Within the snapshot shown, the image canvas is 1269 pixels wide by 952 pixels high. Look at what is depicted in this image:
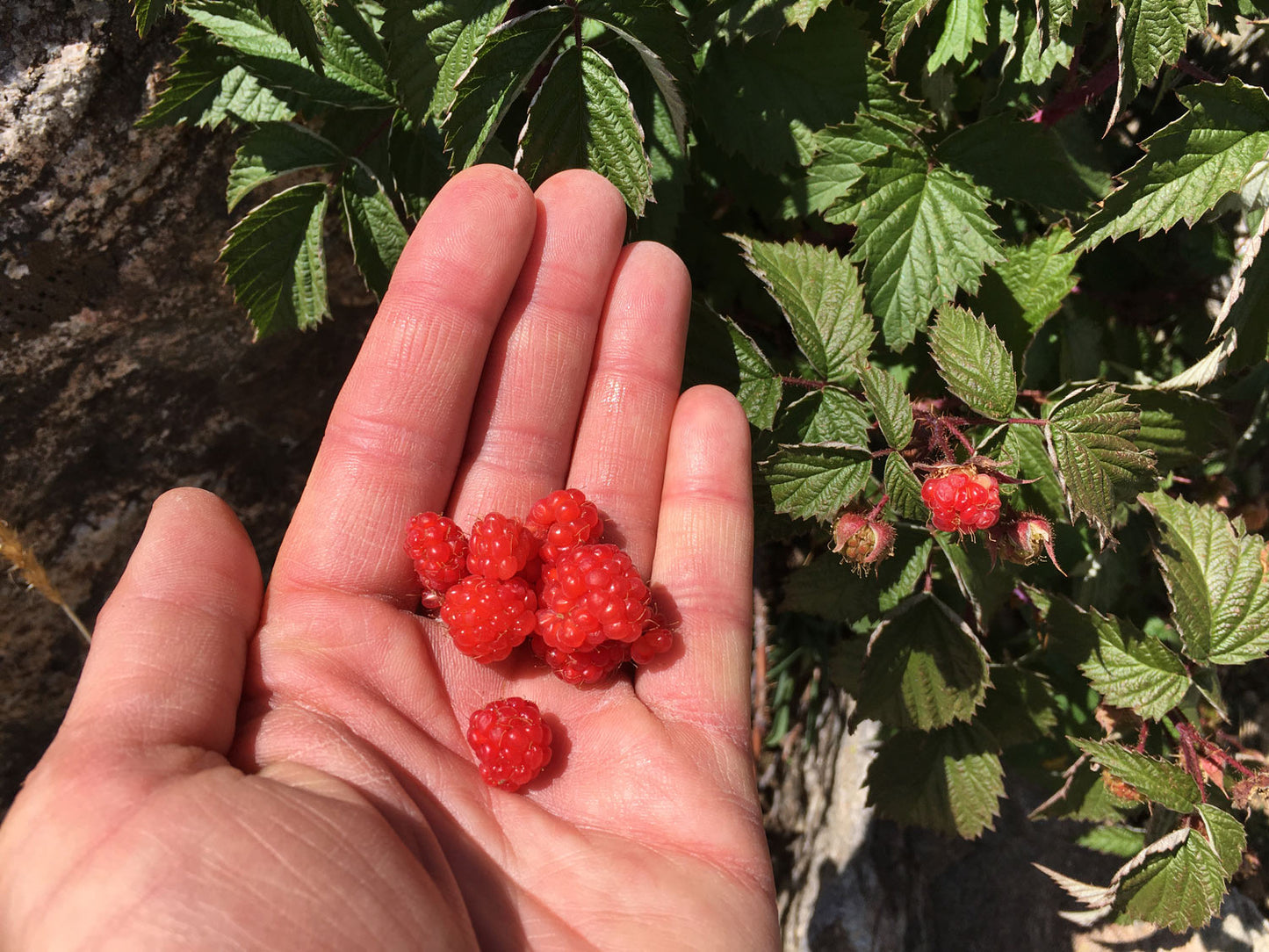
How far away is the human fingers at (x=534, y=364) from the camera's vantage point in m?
2.51

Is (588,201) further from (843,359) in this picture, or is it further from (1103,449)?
(1103,449)

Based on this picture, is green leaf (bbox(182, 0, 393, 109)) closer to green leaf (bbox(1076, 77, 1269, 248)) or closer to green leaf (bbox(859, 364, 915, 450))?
green leaf (bbox(859, 364, 915, 450))

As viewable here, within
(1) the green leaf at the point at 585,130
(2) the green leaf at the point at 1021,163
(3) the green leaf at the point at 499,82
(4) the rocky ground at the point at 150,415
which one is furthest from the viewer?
(4) the rocky ground at the point at 150,415

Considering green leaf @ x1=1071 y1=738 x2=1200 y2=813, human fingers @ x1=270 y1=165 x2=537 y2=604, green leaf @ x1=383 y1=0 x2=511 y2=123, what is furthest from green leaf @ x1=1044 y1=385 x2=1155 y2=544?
green leaf @ x1=383 y1=0 x2=511 y2=123

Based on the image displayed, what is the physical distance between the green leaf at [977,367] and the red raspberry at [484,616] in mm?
1258

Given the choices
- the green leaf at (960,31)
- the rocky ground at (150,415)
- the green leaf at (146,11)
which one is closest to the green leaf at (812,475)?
the green leaf at (960,31)

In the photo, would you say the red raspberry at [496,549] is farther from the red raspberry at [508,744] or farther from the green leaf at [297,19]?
the green leaf at [297,19]

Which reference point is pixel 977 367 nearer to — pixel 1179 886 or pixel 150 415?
pixel 1179 886

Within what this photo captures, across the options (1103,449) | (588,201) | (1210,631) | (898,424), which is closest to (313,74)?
(588,201)

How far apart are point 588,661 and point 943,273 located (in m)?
1.54

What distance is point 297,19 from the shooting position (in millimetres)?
2094

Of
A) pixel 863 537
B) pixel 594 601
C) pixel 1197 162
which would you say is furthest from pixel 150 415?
pixel 1197 162

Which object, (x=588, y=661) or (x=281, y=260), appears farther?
(x=281, y=260)

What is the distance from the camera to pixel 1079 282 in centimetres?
322
